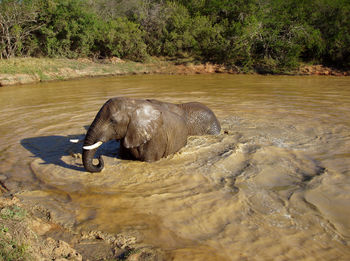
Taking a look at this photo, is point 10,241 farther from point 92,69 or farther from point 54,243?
point 92,69

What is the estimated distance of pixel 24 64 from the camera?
66.8ft

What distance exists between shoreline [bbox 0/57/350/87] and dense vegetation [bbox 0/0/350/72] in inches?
53.2

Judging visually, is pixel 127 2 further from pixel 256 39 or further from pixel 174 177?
pixel 174 177

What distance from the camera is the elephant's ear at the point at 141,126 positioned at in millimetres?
4828

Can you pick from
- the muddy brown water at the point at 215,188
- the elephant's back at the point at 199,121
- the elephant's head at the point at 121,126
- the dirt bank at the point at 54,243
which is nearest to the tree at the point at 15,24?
the muddy brown water at the point at 215,188

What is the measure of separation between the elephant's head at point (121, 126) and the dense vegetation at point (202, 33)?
19.7 m

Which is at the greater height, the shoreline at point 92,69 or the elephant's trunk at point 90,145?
the shoreline at point 92,69

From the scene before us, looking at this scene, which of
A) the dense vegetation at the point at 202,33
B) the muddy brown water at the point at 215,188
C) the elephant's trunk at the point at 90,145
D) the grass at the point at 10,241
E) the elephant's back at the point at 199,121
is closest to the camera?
the grass at the point at 10,241

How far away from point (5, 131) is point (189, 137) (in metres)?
4.74

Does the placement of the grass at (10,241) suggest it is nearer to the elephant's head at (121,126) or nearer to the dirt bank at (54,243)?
the dirt bank at (54,243)

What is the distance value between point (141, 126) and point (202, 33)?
24.9 m

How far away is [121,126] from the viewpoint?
4.72 m

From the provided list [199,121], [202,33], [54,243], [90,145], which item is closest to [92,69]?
[202,33]

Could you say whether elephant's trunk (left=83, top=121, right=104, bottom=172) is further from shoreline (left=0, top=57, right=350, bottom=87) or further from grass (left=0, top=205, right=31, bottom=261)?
shoreline (left=0, top=57, right=350, bottom=87)
